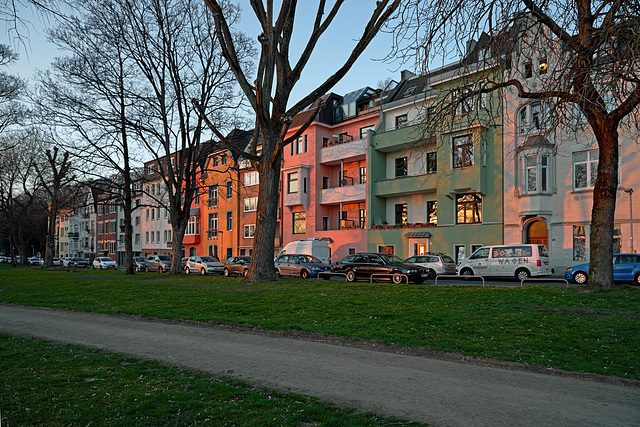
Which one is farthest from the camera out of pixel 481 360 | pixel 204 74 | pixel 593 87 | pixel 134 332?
pixel 204 74

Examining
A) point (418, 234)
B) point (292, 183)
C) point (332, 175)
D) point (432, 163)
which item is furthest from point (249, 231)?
point (432, 163)

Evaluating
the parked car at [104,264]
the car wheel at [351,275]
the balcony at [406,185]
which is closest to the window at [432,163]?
the balcony at [406,185]

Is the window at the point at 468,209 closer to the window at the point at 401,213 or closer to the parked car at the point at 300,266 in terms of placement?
the window at the point at 401,213

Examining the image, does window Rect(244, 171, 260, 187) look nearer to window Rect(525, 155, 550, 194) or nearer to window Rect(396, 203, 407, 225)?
window Rect(396, 203, 407, 225)

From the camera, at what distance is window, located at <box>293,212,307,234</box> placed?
45906mm

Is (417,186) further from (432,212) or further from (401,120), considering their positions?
(401,120)

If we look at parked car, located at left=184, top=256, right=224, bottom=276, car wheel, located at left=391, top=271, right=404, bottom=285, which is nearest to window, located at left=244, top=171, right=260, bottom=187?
parked car, located at left=184, top=256, right=224, bottom=276

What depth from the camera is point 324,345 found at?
9008 mm

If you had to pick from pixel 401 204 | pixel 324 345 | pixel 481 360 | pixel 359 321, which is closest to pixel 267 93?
pixel 359 321

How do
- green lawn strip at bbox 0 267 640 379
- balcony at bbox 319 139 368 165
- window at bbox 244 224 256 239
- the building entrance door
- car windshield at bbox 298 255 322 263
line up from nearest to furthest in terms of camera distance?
green lawn strip at bbox 0 267 640 379
car windshield at bbox 298 255 322 263
the building entrance door
balcony at bbox 319 139 368 165
window at bbox 244 224 256 239

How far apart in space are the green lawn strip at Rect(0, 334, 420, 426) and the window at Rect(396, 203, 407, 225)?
3349cm

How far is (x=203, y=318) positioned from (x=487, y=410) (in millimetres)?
8281

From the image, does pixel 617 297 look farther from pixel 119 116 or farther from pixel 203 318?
pixel 119 116

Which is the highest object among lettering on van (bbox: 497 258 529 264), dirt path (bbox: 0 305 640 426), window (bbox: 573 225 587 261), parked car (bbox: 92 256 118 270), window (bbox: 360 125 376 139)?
window (bbox: 360 125 376 139)
